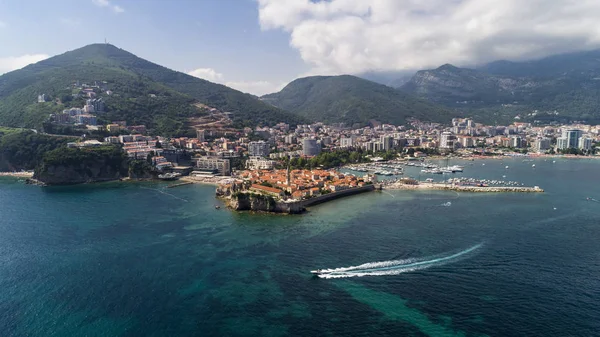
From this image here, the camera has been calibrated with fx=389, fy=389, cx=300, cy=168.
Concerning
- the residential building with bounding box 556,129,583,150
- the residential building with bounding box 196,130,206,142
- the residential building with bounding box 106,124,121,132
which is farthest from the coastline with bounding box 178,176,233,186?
the residential building with bounding box 556,129,583,150

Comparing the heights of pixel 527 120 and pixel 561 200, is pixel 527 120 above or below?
above

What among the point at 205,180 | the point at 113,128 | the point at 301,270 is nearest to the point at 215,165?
the point at 205,180

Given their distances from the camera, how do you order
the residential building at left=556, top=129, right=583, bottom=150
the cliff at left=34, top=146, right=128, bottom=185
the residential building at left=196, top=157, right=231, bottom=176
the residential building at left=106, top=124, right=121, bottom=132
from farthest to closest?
the residential building at left=556, top=129, right=583, bottom=150 → the residential building at left=106, top=124, right=121, bottom=132 → the residential building at left=196, top=157, right=231, bottom=176 → the cliff at left=34, top=146, right=128, bottom=185

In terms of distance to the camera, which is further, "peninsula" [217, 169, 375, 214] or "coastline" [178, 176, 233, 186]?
"coastline" [178, 176, 233, 186]

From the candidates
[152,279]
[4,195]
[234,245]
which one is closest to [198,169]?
[4,195]

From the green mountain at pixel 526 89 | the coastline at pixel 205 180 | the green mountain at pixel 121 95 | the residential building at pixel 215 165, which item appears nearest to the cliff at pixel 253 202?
the coastline at pixel 205 180

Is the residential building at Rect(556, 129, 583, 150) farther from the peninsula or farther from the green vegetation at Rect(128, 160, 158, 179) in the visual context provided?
the green vegetation at Rect(128, 160, 158, 179)

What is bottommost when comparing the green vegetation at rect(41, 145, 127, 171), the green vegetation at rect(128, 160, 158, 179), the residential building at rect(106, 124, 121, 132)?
the green vegetation at rect(128, 160, 158, 179)

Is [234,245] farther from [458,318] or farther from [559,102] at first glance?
[559,102]
